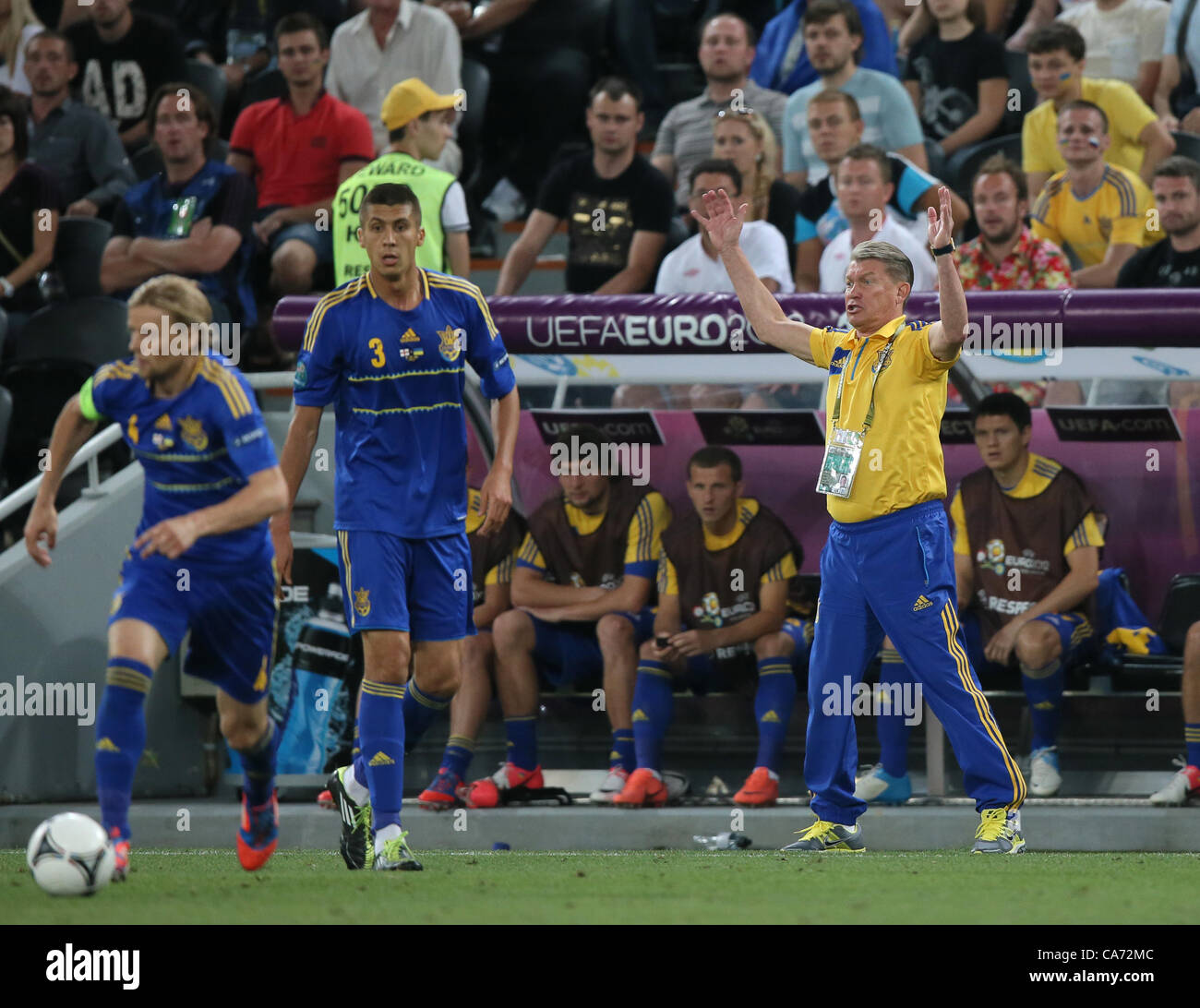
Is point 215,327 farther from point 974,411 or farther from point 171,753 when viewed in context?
point 974,411

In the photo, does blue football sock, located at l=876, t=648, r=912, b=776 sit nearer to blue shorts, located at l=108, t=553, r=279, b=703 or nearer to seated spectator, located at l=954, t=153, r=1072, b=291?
seated spectator, located at l=954, t=153, r=1072, b=291

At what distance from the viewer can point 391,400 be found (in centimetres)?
613

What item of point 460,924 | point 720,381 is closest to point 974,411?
point 720,381

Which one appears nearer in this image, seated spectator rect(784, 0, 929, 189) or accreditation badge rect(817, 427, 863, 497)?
accreditation badge rect(817, 427, 863, 497)

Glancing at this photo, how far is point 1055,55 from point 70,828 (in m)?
7.16

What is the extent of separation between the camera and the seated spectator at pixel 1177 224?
27.9 ft

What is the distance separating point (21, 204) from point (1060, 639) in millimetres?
6384

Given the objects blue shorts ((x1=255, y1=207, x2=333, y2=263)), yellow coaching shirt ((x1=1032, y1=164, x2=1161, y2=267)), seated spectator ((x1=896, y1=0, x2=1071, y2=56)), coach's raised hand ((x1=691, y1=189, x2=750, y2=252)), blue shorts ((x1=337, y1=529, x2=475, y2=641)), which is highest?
seated spectator ((x1=896, y1=0, x2=1071, y2=56))

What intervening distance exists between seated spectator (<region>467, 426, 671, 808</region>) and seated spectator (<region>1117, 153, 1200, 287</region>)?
263 centimetres

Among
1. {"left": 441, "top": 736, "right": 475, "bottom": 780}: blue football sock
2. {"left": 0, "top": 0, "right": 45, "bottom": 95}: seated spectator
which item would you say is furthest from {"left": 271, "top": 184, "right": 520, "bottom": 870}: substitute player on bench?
{"left": 0, "top": 0, "right": 45, "bottom": 95}: seated spectator

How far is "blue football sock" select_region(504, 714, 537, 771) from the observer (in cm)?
852

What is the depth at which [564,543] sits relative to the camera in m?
8.88

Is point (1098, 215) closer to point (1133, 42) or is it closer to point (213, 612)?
point (1133, 42)
